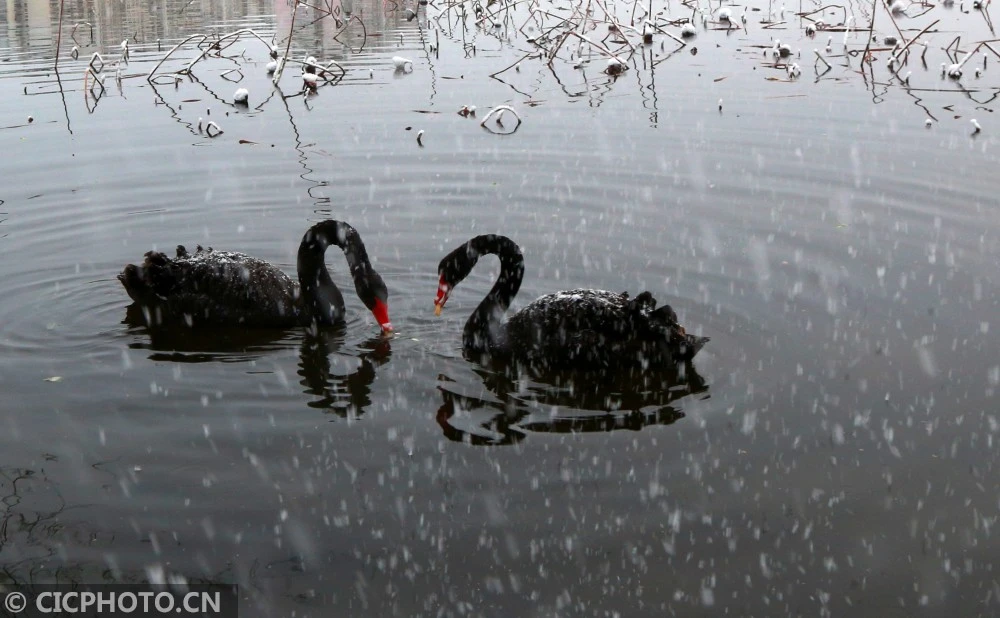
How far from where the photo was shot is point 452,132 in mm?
12172

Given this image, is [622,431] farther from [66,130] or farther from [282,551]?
[66,130]

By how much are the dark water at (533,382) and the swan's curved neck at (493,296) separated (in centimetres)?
20

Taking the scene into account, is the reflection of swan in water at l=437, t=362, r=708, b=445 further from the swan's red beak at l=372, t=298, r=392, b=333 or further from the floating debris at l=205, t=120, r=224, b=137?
the floating debris at l=205, t=120, r=224, b=137

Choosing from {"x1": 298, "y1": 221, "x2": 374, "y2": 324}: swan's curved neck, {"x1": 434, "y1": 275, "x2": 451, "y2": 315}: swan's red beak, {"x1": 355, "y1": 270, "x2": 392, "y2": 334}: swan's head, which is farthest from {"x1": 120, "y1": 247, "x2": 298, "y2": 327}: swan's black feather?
{"x1": 434, "y1": 275, "x2": 451, "y2": 315}: swan's red beak

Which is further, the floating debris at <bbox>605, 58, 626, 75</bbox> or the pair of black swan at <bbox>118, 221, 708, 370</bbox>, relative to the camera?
the floating debris at <bbox>605, 58, 626, 75</bbox>

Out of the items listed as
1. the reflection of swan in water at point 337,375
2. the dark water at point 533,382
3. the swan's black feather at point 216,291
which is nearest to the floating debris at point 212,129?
the dark water at point 533,382

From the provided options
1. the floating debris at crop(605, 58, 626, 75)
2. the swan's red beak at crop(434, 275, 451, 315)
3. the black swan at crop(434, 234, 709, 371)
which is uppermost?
the floating debris at crop(605, 58, 626, 75)

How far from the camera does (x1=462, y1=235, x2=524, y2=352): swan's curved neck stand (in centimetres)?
659

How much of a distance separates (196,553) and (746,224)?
5684mm

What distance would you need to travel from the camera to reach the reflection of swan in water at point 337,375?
19.6 ft

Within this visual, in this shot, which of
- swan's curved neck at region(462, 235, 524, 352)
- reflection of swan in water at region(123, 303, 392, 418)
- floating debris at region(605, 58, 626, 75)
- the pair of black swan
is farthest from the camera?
floating debris at region(605, 58, 626, 75)

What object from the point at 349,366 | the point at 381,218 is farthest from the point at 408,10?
the point at 349,366

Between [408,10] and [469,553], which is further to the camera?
[408,10]

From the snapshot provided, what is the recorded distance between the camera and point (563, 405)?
5.93 metres
